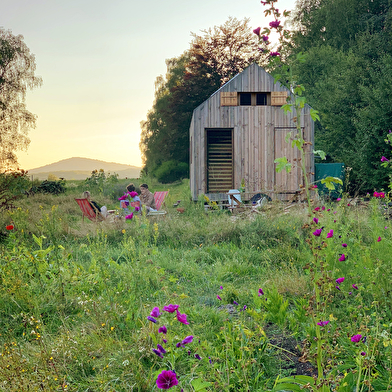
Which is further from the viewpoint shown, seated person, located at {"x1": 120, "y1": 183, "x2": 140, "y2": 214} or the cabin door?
the cabin door

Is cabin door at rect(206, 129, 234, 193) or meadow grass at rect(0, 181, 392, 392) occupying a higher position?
cabin door at rect(206, 129, 234, 193)

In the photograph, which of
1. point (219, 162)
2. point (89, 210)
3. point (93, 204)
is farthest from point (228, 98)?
point (89, 210)

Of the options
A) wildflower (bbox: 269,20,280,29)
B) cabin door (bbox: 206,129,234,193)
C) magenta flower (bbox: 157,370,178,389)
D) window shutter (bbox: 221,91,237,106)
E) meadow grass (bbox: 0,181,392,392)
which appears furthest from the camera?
cabin door (bbox: 206,129,234,193)

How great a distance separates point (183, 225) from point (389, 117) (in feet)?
28.7

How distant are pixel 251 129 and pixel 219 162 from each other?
6.38ft

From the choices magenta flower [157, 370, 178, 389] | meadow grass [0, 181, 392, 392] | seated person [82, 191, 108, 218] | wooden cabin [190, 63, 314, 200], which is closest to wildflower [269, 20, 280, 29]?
meadow grass [0, 181, 392, 392]

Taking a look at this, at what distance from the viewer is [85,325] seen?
3.15 meters

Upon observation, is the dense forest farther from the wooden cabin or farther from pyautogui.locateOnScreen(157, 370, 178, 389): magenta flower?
pyautogui.locateOnScreen(157, 370, 178, 389): magenta flower

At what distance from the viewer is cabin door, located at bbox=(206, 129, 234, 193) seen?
1330 centimetres

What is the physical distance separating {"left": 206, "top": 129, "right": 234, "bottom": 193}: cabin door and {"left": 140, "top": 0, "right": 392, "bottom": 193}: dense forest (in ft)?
13.4

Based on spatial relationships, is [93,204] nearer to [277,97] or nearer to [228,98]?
[228,98]

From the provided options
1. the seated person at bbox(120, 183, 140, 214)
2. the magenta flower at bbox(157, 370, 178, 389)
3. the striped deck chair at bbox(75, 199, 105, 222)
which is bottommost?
the magenta flower at bbox(157, 370, 178, 389)

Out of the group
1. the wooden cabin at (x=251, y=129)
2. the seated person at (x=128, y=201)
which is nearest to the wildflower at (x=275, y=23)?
the seated person at (x=128, y=201)

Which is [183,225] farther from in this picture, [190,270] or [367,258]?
[367,258]
